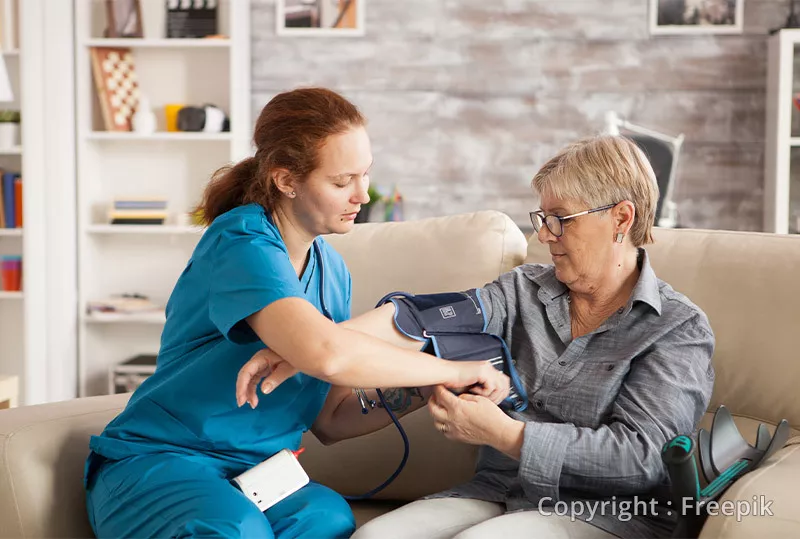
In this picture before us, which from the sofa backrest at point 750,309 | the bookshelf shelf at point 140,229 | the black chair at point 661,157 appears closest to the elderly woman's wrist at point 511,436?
the sofa backrest at point 750,309

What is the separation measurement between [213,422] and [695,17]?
343 centimetres

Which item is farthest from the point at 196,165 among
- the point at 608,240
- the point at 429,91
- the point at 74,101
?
Result: the point at 608,240

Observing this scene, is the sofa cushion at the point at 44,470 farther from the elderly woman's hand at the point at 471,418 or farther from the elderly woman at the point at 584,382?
the elderly woman's hand at the point at 471,418

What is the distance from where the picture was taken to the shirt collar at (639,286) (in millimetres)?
1498

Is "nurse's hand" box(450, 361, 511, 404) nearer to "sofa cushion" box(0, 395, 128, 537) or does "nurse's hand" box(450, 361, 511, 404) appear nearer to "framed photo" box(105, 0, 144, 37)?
"sofa cushion" box(0, 395, 128, 537)

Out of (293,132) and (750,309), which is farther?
(750,309)

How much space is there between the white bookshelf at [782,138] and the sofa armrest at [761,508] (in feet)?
9.05

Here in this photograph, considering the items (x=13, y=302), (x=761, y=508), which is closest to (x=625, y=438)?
(x=761, y=508)

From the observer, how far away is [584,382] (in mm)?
1499

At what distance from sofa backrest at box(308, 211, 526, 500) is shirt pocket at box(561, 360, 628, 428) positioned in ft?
1.25

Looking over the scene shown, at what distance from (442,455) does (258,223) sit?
0.70m

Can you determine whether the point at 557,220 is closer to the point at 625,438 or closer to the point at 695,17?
the point at 625,438

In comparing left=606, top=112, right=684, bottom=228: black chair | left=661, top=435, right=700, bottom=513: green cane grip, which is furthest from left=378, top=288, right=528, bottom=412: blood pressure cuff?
left=606, top=112, right=684, bottom=228: black chair

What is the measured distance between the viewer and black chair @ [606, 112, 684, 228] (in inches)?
145
